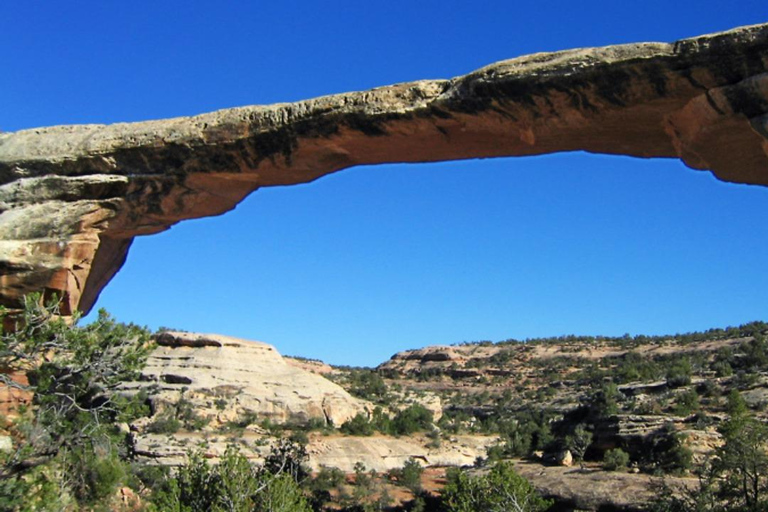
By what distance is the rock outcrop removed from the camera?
36750 millimetres

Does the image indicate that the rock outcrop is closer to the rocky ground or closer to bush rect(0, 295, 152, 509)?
the rocky ground

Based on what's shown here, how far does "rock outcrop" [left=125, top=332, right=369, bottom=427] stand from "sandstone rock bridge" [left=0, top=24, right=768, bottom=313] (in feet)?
82.0

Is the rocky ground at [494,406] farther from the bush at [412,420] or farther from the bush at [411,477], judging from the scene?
the bush at [411,477]

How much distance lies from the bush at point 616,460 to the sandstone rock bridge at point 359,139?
1500 cm

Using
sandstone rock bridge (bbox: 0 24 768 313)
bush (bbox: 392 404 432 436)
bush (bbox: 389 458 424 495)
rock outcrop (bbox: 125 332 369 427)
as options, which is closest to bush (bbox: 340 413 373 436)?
rock outcrop (bbox: 125 332 369 427)

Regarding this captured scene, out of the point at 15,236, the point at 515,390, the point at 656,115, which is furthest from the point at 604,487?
the point at 515,390

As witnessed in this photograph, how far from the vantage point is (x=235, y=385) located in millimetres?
38938

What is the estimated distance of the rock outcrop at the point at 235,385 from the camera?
36750 mm

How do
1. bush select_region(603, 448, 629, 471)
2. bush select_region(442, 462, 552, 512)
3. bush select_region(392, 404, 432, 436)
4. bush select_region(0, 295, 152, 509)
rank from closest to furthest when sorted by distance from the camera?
bush select_region(0, 295, 152, 509) < bush select_region(442, 462, 552, 512) < bush select_region(603, 448, 629, 471) < bush select_region(392, 404, 432, 436)

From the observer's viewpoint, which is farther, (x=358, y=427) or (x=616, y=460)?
(x=358, y=427)

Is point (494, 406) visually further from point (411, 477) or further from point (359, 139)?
point (359, 139)

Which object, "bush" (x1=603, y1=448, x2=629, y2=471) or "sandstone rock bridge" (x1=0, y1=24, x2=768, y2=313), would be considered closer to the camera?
"sandstone rock bridge" (x1=0, y1=24, x2=768, y2=313)

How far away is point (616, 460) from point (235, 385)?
925 inches

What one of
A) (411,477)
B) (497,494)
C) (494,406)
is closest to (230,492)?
(497,494)
